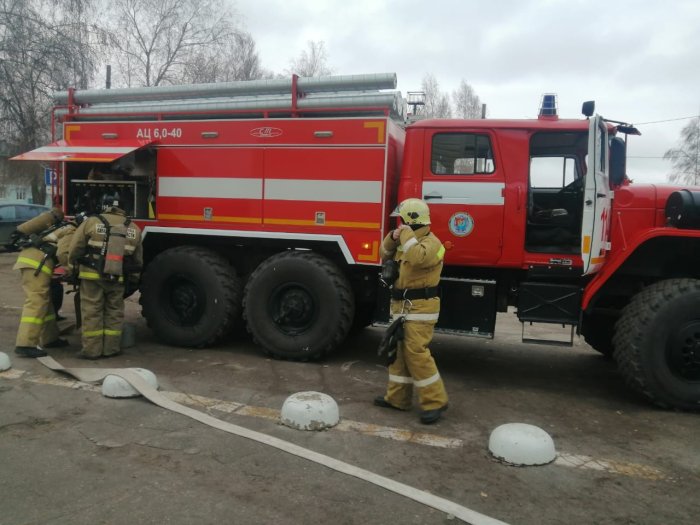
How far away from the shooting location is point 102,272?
6039mm

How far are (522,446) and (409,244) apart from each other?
169 cm

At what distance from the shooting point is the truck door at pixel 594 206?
5270 mm

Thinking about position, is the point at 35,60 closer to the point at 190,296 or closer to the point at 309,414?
the point at 190,296

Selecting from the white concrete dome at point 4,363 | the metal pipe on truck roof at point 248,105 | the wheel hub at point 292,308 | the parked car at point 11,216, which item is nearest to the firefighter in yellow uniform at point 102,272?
the white concrete dome at point 4,363

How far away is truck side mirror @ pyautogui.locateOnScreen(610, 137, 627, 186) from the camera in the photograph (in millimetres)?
5652

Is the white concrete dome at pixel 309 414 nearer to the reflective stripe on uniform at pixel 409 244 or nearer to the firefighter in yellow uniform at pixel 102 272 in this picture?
the reflective stripe on uniform at pixel 409 244

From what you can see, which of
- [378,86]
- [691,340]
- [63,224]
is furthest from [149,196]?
[691,340]

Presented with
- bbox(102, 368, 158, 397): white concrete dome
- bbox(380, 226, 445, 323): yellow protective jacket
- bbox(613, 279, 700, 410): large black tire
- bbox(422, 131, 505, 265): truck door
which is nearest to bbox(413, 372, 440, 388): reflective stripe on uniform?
bbox(380, 226, 445, 323): yellow protective jacket

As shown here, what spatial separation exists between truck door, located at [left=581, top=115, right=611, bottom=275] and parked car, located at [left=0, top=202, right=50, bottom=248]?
15.4 meters

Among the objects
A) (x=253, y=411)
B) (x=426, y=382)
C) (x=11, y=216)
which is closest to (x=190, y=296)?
(x=253, y=411)

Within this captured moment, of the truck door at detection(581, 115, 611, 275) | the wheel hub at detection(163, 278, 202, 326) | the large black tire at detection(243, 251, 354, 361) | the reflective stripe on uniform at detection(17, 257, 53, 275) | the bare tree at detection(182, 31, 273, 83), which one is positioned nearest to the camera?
the truck door at detection(581, 115, 611, 275)

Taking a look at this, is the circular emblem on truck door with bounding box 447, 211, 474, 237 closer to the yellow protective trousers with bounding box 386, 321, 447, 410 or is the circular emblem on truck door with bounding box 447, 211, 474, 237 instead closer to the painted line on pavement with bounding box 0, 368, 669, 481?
the yellow protective trousers with bounding box 386, 321, 447, 410

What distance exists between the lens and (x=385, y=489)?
3.37 m

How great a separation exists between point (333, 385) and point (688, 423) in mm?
3077
